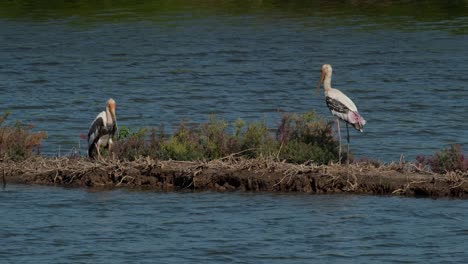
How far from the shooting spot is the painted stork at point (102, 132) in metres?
23.4

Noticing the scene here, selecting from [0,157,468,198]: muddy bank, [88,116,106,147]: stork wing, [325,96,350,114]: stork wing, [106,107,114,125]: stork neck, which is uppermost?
[325,96,350,114]: stork wing

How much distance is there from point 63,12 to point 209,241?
3458cm

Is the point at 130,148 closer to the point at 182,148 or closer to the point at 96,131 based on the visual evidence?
the point at 96,131

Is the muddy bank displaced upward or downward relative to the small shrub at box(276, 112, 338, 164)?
downward

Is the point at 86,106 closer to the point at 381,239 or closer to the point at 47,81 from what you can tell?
the point at 47,81

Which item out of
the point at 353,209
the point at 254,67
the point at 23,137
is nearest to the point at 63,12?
the point at 254,67

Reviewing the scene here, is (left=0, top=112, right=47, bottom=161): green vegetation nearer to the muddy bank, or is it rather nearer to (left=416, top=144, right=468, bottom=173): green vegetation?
the muddy bank

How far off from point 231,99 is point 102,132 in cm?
1204

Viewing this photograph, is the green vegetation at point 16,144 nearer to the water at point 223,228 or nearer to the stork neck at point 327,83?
the water at point 223,228

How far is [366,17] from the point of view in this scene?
50.3 metres

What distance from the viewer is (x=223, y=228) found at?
2072 cm

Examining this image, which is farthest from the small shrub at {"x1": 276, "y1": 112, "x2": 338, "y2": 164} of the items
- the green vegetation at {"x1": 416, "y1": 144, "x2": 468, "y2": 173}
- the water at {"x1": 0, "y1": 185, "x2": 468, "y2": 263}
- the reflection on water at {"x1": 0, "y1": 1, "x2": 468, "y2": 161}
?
the reflection on water at {"x1": 0, "y1": 1, "x2": 468, "y2": 161}

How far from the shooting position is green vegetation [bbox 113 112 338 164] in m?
22.3

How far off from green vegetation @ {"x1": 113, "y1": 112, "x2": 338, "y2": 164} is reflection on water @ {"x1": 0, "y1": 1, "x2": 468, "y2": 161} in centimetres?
327
